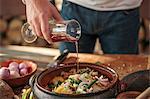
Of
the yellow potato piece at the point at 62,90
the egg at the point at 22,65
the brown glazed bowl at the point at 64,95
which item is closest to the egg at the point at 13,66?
the egg at the point at 22,65

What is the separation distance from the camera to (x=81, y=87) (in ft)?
3.34

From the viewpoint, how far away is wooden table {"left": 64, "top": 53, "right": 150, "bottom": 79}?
1.30 metres

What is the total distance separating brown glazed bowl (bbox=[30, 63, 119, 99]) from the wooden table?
0.52 feet

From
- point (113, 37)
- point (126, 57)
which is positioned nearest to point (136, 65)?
point (126, 57)

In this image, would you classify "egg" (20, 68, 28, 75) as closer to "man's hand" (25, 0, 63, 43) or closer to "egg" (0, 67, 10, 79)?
"egg" (0, 67, 10, 79)

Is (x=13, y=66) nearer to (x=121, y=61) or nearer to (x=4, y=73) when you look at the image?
(x=4, y=73)

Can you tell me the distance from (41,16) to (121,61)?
44cm

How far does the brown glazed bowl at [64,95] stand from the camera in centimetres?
94

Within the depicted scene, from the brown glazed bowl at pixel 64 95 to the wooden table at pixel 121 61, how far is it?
0.16 metres

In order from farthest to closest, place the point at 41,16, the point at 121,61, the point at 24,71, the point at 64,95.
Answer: the point at 121,61 → the point at 24,71 → the point at 41,16 → the point at 64,95

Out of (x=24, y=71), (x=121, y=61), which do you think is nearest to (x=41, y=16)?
(x=24, y=71)

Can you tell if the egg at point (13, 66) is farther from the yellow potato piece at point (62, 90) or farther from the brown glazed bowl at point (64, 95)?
the yellow potato piece at point (62, 90)

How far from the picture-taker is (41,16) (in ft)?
3.60

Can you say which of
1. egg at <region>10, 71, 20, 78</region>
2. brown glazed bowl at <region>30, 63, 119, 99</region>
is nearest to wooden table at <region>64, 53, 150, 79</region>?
brown glazed bowl at <region>30, 63, 119, 99</region>
